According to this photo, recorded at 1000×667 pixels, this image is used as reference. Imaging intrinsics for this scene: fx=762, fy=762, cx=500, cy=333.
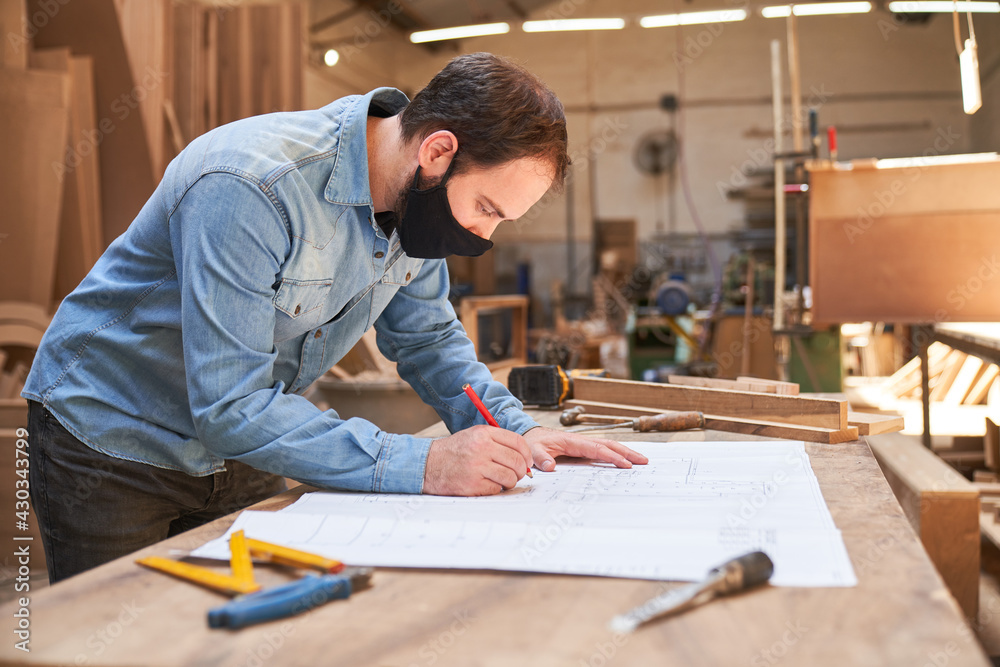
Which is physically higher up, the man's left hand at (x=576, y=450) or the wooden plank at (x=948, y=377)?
the man's left hand at (x=576, y=450)

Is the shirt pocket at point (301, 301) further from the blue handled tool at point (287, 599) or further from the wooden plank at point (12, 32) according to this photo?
the wooden plank at point (12, 32)

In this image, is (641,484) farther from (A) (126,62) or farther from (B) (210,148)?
(A) (126,62)

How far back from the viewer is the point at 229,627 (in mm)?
645

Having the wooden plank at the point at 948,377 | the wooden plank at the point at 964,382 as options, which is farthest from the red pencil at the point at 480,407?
the wooden plank at the point at 948,377

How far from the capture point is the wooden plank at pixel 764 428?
139 centimetres

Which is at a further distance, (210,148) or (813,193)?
(813,193)

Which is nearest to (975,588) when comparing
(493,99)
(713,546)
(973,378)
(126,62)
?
(713,546)

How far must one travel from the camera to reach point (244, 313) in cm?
99

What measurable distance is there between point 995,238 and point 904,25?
10.4 metres

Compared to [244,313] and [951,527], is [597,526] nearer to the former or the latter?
[244,313]

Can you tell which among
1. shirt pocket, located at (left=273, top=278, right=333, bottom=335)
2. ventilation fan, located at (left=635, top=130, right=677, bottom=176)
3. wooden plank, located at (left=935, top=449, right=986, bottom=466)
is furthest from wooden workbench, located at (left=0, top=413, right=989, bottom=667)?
ventilation fan, located at (left=635, top=130, right=677, bottom=176)

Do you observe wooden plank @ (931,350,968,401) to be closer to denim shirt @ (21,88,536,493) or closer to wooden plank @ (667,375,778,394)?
wooden plank @ (667,375,778,394)

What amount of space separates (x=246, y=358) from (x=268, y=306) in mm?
77

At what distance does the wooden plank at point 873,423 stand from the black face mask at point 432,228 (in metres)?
0.79
